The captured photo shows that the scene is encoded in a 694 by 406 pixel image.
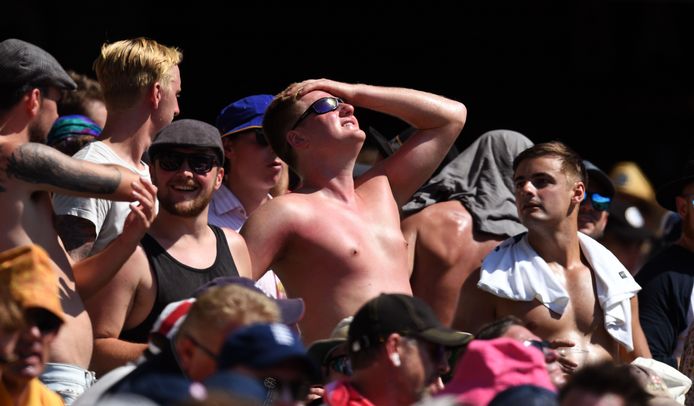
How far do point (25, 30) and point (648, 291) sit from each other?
5.00 meters

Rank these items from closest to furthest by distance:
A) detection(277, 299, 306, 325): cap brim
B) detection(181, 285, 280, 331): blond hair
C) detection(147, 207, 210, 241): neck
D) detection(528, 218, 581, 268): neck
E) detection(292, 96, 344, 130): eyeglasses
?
1. detection(181, 285, 280, 331): blond hair
2. detection(277, 299, 306, 325): cap brim
3. detection(147, 207, 210, 241): neck
4. detection(292, 96, 344, 130): eyeglasses
5. detection(528, 218, 581, 268): neck

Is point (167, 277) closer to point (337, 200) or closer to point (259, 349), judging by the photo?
point (337, 200)

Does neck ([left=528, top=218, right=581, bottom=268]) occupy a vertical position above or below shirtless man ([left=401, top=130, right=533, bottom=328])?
above

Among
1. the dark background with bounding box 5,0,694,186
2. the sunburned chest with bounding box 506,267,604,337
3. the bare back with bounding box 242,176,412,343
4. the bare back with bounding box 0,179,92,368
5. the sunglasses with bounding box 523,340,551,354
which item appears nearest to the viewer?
the sunglasses with bounding box 523,340,551,354

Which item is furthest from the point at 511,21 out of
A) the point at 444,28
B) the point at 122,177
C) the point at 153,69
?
the point at 122,177

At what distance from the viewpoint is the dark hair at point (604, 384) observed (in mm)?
3451

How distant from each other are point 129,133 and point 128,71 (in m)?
0.28

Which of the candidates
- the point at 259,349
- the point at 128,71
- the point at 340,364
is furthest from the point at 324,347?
the point at 128,71

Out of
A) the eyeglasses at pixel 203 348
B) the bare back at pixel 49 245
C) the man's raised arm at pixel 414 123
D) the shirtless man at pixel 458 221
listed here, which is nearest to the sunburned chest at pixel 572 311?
the shirtless man at pixel 458 221

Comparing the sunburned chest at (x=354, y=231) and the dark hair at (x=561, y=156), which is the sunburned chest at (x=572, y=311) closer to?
the dark hair at (x=561, y=156)

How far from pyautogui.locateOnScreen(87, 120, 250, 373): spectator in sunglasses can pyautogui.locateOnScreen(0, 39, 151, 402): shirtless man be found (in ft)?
0.46

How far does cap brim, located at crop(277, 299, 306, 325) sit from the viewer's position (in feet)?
13.0

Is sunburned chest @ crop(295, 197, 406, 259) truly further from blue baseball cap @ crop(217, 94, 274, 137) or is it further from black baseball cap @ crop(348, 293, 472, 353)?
black baseball cap @ crop(348, 293, 472, 353)

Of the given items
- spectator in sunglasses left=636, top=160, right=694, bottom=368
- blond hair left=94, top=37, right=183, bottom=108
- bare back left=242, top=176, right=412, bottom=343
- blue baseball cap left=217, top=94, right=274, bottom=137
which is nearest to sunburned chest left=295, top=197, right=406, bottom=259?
bare back left=242, top=176, right=412, bottom=343
